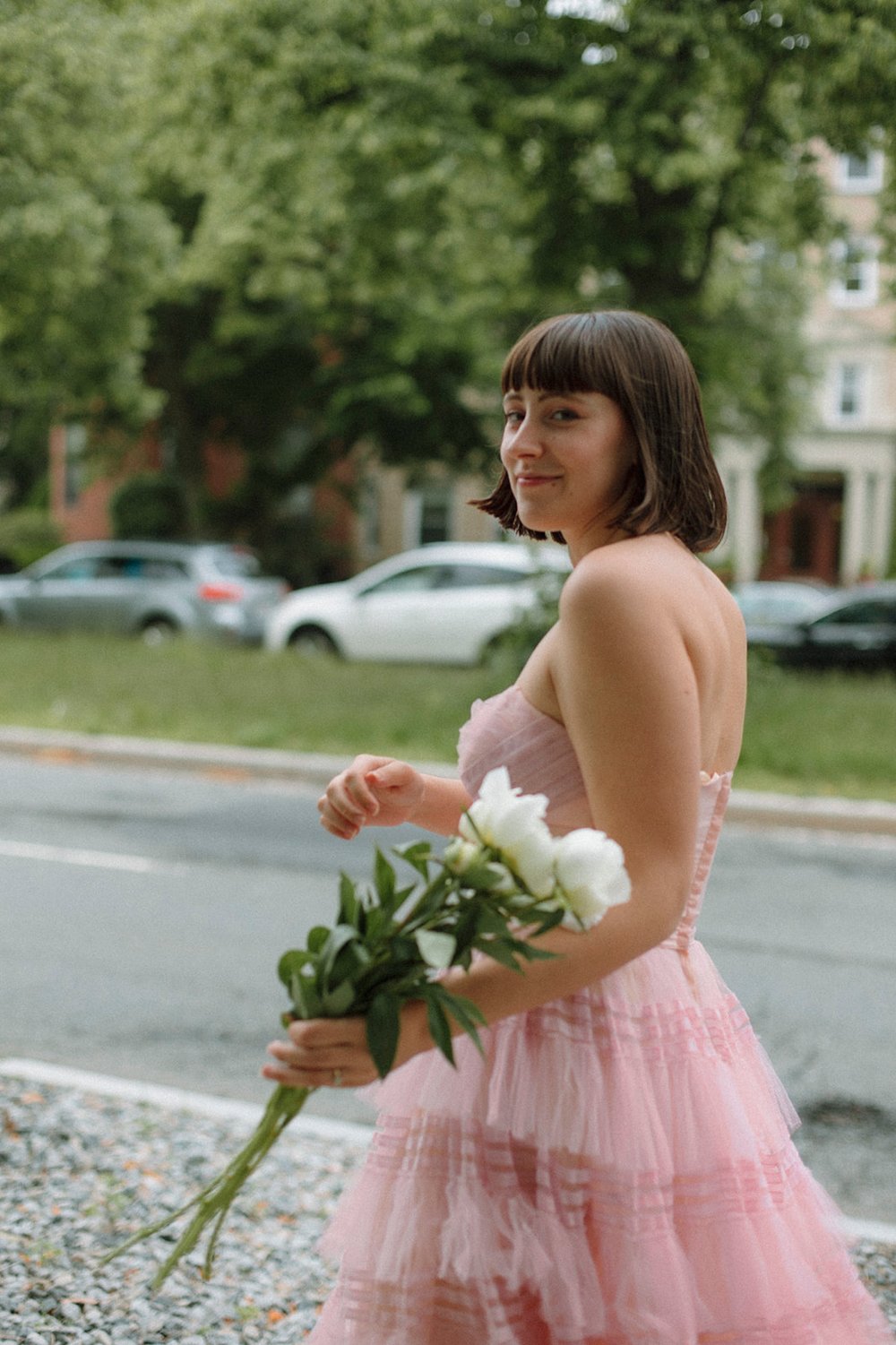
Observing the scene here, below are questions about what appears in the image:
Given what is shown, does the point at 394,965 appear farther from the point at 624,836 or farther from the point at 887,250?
the point at 887,250

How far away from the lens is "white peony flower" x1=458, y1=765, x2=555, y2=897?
151 centimetres

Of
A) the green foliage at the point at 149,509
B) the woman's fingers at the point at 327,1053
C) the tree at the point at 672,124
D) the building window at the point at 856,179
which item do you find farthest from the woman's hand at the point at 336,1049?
the building window at the point at 856,179

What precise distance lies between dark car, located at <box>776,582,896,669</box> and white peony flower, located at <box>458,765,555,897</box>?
1667cm

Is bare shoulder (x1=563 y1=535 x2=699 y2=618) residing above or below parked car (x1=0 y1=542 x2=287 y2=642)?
above

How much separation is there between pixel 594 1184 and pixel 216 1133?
2479 mm

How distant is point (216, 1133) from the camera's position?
4004mm

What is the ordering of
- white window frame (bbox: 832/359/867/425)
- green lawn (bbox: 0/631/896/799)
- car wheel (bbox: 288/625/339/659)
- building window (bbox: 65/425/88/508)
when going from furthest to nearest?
1. white window frame (bbox: 832/359/867/425)
2. building window (bbox: 65/425/88/508)
3. car wheel (bbox: 288/625/339/659)
4. green lawn (bbox: 0/631/896/799)

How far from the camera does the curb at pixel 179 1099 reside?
13.5 ft

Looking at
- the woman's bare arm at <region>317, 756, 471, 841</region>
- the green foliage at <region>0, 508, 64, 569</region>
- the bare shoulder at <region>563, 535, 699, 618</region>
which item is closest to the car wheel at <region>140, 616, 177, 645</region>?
the green foliage at <region>0, 508, 64, 569</region>

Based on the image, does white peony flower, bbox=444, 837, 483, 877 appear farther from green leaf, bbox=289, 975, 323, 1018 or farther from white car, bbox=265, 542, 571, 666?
white car, bbox=265, 542, 571, 666

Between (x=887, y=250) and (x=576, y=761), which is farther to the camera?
(x=887, y=250)

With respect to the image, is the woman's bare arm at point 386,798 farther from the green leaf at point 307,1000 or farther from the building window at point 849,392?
the building window at point 849,392

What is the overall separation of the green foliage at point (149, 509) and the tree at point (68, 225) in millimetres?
2252

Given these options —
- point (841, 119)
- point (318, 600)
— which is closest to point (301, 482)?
point (318, 600)
